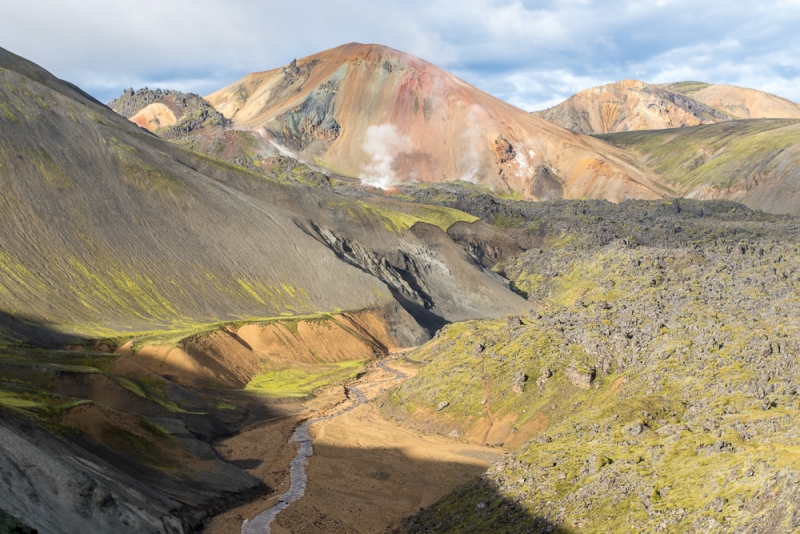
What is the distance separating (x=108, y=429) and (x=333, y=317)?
56835 millimetres

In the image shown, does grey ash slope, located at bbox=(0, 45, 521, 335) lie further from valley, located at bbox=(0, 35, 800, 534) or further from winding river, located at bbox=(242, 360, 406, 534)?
winding river, located at bbox=(242, 360, 406, 534)

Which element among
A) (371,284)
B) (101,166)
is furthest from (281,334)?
(101,166)

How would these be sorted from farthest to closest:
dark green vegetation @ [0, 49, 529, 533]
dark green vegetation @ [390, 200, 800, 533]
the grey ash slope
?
the grey ash slope → dark green vegetation @ [0, 49, 529, 533] → dark green vegetation @ [390, 200, 800, 533]

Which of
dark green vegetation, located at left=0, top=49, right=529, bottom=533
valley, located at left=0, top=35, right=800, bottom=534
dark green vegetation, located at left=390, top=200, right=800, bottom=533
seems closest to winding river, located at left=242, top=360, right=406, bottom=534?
valley, located at left=0, top=35, right=800, bottom=534

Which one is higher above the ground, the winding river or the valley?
the valley

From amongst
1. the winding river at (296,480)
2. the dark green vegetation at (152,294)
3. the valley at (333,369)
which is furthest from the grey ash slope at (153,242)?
the winding river at (296,480)

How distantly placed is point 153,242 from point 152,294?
11706mm

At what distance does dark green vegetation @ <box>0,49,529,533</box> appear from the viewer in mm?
30109

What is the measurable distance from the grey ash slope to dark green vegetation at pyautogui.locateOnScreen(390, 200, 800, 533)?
40.8 metres

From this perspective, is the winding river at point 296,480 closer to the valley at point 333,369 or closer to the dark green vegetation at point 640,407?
the valley at point 333,369

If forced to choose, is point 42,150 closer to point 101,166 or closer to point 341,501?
point 101,166

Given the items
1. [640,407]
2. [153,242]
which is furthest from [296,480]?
[153,242]

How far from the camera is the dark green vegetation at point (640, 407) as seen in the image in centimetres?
2192

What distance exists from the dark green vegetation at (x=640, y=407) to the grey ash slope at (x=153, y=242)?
134ft
